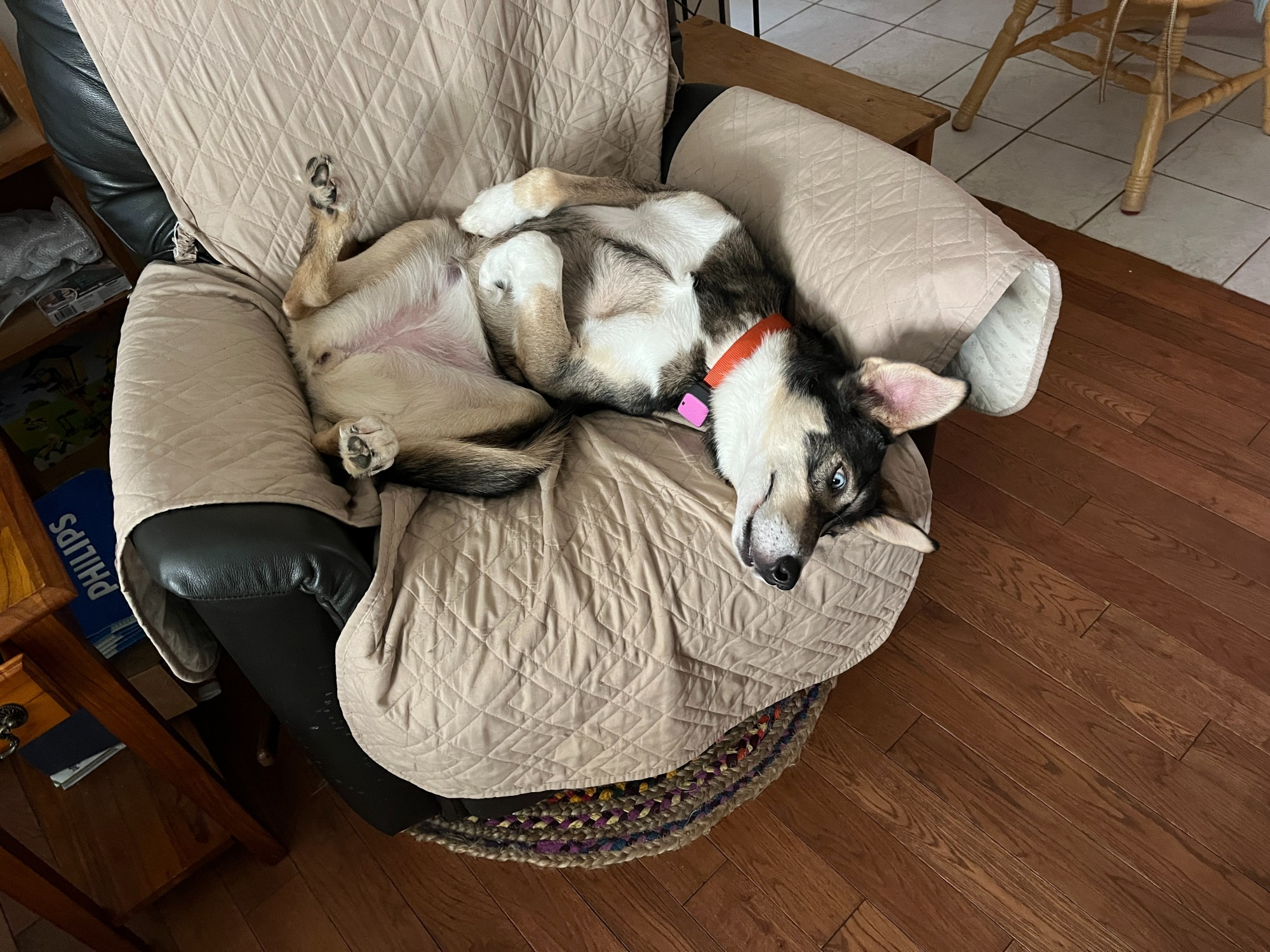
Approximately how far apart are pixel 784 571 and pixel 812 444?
0.25 metres

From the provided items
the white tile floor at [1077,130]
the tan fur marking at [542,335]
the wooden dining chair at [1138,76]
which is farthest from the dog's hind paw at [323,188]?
the wooden dining chair at [1138,76]

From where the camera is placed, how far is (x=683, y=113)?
188cm

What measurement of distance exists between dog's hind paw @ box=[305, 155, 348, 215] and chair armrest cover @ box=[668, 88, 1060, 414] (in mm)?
763

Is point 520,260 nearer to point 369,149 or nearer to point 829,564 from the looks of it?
point 369,149

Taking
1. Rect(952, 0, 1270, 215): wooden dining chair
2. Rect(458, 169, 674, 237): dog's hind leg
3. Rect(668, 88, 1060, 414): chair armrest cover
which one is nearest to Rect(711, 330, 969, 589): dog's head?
Rect(668, 88, 1060, 414): chair armrest cover

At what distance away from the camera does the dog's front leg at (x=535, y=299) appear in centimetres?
159

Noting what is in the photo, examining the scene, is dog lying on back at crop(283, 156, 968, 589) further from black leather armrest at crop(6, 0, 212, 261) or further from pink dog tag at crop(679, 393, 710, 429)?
black leather armrest at crop(6, 0, 212, 261)

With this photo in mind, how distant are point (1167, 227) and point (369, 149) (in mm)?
2538

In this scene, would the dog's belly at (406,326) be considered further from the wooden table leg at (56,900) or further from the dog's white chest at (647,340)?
the wooden table leg at (56,900)

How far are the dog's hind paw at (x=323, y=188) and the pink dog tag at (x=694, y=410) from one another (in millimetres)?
717

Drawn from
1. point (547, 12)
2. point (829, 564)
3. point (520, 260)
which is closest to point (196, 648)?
point (520, 260)

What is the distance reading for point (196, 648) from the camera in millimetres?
1323

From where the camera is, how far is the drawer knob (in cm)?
114

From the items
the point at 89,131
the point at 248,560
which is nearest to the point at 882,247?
the point at 248,560
